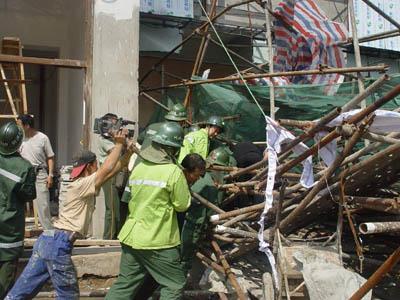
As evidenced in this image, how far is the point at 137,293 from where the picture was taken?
15.9 ft

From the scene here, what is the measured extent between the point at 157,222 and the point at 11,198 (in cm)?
139

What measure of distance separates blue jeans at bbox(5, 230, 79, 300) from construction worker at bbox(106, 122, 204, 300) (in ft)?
1.23

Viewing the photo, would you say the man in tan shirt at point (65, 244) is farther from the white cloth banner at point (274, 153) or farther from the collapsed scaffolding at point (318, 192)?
the white cloth banner at point (274, 153)

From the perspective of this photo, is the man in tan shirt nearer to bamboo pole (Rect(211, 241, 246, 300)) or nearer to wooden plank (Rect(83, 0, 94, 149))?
bamboo pole (Rect(211, 241, 246, 300))

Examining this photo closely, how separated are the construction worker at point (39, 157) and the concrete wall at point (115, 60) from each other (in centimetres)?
66

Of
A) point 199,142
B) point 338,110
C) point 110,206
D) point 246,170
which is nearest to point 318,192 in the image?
point 338,110

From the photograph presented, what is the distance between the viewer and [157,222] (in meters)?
4.27

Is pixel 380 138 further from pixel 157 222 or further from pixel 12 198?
pixel 12 198

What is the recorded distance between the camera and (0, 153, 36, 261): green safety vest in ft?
15.3

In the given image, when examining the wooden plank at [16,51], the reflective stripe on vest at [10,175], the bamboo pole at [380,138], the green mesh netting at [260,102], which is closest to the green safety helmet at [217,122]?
the green mesh netting at [260,102]

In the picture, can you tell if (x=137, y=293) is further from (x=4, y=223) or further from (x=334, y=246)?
(x=334, y=246)

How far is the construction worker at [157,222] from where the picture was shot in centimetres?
425

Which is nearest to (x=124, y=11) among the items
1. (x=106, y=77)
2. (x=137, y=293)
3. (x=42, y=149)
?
(x=106, y=77)

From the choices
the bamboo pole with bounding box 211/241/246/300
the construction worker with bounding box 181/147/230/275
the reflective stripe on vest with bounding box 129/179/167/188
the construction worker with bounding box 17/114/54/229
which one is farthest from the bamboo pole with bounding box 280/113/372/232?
the construction worker with bounding box 17/114/54/229
